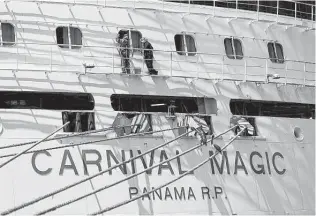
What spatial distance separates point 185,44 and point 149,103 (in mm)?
2081

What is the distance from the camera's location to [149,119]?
21.4 meters

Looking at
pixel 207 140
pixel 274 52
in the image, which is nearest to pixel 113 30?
pixel 207 140

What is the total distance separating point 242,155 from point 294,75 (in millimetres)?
3819

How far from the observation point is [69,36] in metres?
21.4

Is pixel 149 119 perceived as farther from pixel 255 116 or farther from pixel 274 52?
pixel 274 52

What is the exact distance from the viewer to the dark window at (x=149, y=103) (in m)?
21.7

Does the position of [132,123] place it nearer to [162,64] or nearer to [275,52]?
[162,64]

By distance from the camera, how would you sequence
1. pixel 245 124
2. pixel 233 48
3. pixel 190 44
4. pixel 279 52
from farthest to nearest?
pixel 279 52, pixel 233 48, pixel 190 44, pixel 245 124

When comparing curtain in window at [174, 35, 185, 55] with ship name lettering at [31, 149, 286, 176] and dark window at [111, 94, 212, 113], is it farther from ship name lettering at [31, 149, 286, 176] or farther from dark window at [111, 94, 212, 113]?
ship name lettering at [31, 149, 286, 176]

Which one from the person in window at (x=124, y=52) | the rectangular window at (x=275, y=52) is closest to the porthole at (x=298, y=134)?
the rectangular window at (x=275, y=52)

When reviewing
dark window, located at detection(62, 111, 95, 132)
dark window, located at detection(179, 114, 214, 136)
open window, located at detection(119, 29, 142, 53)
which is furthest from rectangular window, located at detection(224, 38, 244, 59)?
dark window, located at detection(62, 111, 95, 132)

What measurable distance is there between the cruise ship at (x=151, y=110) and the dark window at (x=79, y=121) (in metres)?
0.03

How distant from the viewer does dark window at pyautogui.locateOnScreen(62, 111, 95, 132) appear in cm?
2052

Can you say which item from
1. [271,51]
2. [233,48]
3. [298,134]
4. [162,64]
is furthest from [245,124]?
[271,51]
